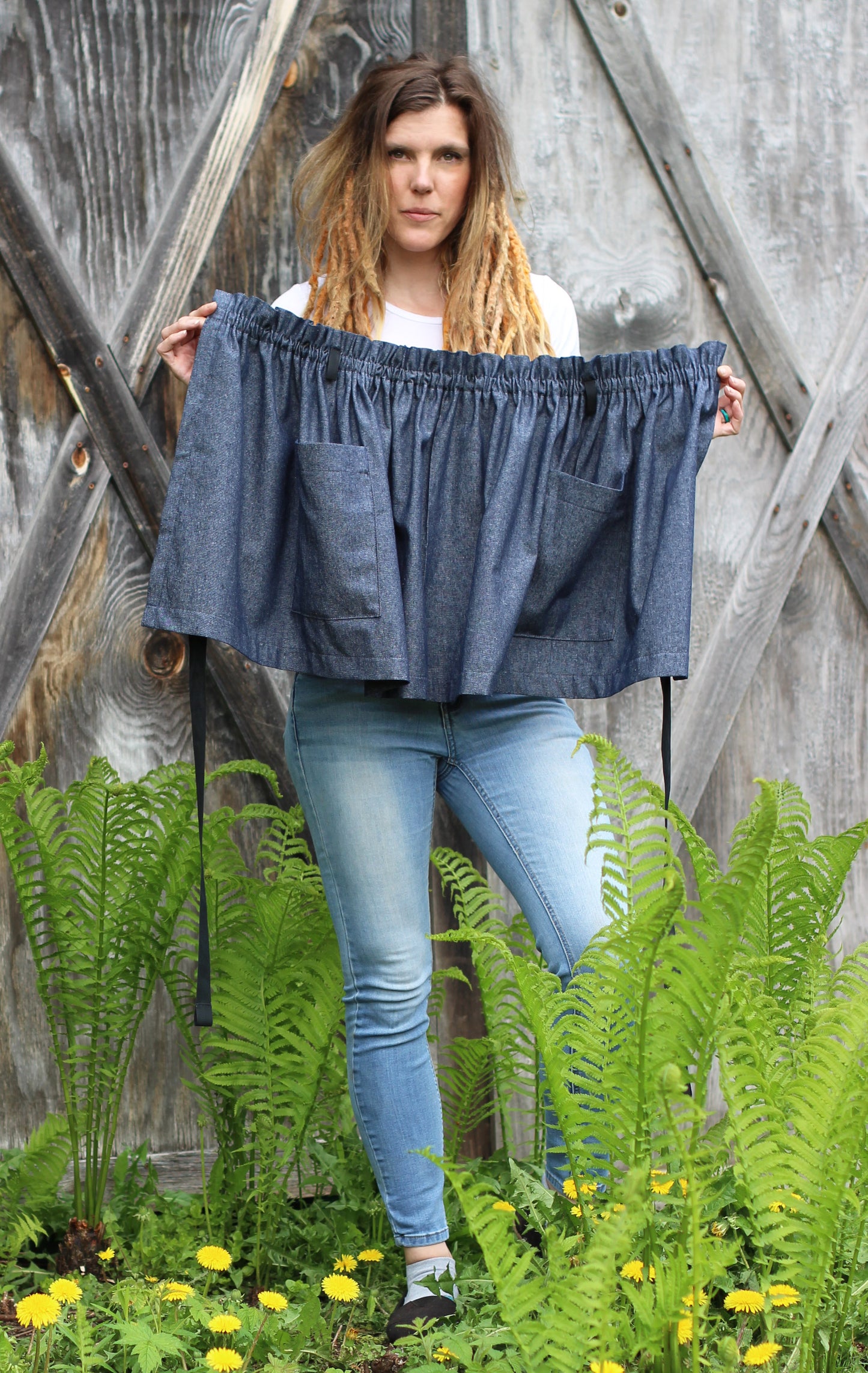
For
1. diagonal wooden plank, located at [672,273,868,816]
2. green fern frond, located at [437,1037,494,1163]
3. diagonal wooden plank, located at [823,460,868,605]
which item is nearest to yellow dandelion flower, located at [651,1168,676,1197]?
green fern frond, located at [437,1037,494,1163]

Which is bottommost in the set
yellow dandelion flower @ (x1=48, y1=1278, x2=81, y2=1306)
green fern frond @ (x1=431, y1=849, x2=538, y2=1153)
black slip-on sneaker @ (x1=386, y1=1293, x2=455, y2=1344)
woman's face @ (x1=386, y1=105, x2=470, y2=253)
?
black slip-on sneaker @ (x1=386, y1=1293, x2=455, y2=1344)

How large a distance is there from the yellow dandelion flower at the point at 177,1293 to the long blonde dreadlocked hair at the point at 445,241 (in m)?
1.59

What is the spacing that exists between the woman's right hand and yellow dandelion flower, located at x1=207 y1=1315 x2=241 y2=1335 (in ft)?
4.71

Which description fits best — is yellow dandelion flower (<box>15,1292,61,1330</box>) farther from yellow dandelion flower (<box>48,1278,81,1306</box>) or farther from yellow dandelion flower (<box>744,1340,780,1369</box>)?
yellow dandelion flower (<box>744,1340,780,1369</box>)

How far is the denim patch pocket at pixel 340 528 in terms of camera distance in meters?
1.88

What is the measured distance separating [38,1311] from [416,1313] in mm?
617

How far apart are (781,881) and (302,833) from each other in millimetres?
1196

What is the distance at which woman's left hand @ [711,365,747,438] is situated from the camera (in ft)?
6.53

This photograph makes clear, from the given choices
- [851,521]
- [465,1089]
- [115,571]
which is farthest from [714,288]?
[465,1089]

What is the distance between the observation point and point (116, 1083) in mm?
2443

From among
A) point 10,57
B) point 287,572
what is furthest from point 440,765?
point 10,57

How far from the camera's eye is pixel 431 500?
77.8 inches

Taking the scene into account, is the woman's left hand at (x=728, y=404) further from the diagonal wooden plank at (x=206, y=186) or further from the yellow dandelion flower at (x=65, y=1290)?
the yellow dandelion flower at (x=65, y=1290)

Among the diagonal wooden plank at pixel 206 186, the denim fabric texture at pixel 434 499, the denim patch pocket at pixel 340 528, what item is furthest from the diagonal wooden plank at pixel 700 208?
the denim patch pocket at pixel 340 528
